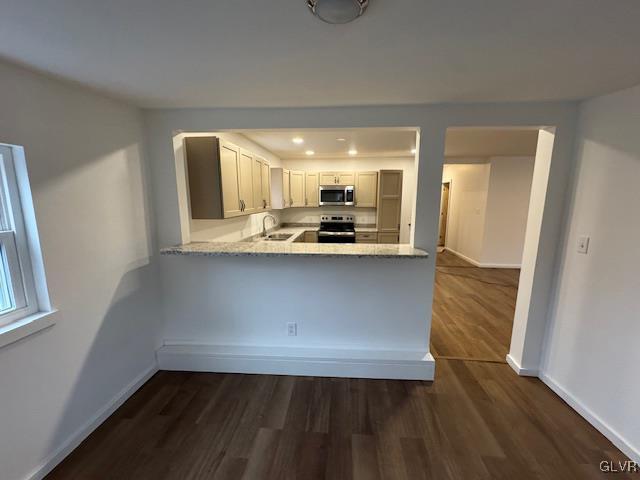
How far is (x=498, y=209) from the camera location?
5.36m

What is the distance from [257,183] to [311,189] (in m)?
2.33

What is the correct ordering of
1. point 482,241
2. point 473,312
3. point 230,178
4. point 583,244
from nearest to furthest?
1. point 583,244
2. point 230,178
3. point 473,312
4. point 482,241

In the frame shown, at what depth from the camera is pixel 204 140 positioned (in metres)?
2.30

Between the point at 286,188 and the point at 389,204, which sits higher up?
the point at 286,188

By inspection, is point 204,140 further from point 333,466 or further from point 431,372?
→ point 431,372

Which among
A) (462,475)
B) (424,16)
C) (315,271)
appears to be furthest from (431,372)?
(424,16)

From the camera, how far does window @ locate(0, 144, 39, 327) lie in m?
1.34

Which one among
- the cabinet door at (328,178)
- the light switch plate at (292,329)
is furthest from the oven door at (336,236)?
the light switch plate at (292,329)

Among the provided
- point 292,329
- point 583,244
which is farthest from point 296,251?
point 583,244

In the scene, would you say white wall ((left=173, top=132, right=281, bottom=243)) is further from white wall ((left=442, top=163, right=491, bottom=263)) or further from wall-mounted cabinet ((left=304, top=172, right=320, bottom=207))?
white wall ((left=442, top=163, right=491, bottom=263))

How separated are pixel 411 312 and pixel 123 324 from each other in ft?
7.49

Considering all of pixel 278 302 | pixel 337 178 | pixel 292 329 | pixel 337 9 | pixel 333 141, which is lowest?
pixel 292 329

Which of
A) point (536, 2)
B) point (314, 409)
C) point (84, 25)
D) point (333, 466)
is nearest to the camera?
point (536, 2)

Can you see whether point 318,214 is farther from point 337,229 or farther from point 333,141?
point 333,141
